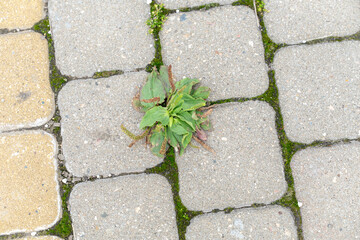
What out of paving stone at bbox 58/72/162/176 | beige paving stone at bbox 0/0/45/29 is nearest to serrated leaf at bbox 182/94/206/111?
paving stone at bbox 58/72/162/176

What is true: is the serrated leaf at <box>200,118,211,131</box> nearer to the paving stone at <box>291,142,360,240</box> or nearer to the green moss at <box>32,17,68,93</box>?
the paving stone at <box>291,142,360,240</box>

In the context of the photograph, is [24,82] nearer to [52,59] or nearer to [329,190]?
[52,59]

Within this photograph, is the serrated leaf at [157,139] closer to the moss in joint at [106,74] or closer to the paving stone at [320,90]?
the moss in joint at [106,74]

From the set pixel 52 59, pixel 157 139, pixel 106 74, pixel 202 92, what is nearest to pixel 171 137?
pixel 157 139

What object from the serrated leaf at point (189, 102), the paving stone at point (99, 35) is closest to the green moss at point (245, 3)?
the paving stone at point (99, 35)

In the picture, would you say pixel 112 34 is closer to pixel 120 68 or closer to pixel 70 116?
pixel 120 68

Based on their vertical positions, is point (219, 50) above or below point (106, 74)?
above

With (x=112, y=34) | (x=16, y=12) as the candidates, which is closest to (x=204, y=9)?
(x=112, y=34)
